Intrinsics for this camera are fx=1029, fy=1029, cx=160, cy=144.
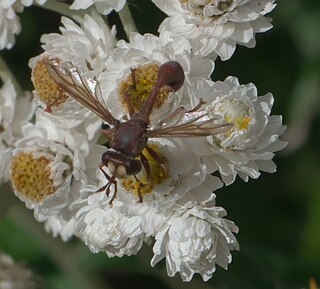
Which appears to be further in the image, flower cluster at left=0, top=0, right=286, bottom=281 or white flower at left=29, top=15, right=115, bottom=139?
white flower at left=29, top=15, right=115, bottom=139

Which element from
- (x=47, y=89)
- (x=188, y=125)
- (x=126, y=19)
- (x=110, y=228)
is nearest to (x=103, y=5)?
(x=126, y=19)

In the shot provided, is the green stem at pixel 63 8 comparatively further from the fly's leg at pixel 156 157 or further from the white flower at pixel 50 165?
the fly's leg at pixel 156 157

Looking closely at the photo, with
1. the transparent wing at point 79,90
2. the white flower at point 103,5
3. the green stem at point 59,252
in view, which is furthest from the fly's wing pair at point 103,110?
the green stem at point 59,252

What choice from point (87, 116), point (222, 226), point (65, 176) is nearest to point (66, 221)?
point (65, 176)

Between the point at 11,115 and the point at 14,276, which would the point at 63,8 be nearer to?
the point at 11,115

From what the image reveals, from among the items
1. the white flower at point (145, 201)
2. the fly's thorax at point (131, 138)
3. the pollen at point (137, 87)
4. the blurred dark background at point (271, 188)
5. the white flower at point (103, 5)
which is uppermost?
the white flower at point (103, 5)

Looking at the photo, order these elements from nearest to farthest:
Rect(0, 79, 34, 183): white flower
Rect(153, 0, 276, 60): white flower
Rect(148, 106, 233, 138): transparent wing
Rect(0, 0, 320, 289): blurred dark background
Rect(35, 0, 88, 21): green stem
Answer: Rect(148, 106, 233, 138): transparent wing < Rect(153, 0, 276, 60): white flower < Rect(35, 0, 88, 21): green stem < Rect(0, 79, 34, 183): white flower < Rect(0, 0, 320, 289): blurred dark background

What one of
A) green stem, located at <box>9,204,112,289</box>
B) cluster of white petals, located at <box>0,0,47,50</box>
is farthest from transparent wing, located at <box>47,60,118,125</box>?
green stem, located at <box>9,204,112,289</box>

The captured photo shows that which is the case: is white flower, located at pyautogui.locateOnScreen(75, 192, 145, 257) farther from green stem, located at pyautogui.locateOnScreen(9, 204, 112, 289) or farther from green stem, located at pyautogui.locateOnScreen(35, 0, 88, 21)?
green stem, located at pyautogui.locateOnScreen(9, 204, 112, 289)
